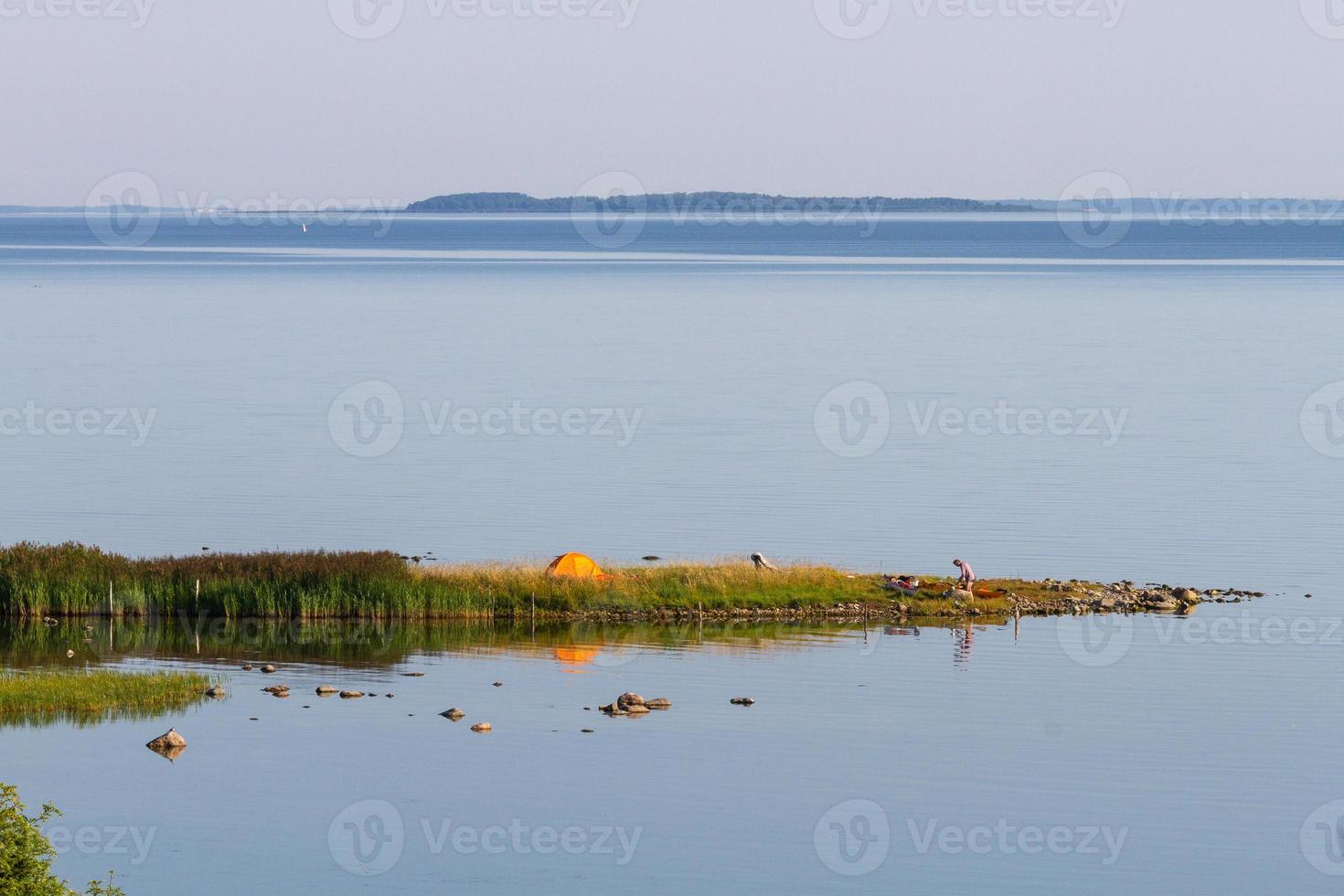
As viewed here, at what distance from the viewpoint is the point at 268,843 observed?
43.9 metres

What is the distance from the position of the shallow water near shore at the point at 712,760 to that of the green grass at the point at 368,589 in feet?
3.42

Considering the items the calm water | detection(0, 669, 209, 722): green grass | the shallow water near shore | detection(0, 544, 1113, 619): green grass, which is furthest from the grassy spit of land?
detection(0, 669, 209, 722): green grass

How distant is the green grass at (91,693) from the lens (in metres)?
53.7

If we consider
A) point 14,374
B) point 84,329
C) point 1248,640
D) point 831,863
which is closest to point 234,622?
point 831,863

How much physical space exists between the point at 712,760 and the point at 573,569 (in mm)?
17851

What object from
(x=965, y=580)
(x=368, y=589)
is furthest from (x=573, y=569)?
(x=965, y=580)

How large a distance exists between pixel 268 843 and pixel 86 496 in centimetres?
5804

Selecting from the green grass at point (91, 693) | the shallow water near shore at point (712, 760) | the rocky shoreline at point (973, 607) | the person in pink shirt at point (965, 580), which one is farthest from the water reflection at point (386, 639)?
the green grass at point (91, 693)

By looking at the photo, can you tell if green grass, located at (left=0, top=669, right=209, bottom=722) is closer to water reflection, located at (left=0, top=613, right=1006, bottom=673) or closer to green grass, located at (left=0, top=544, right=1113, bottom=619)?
water reflection, located at (left=0, top=613, right=1006, bottom=673)

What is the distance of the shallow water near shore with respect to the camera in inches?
1703

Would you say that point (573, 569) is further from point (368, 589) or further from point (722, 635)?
point (368, 589)

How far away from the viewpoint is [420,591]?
218 feet

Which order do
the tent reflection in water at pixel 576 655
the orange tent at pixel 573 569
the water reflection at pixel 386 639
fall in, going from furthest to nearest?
the orange tent at pixel 573 569, the water reflection at pixel 386 639, the tent reflection in water at pixel 576 655

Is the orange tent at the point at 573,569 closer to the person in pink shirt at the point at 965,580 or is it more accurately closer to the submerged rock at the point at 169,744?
the person in pink shirt at the point at 965,580
